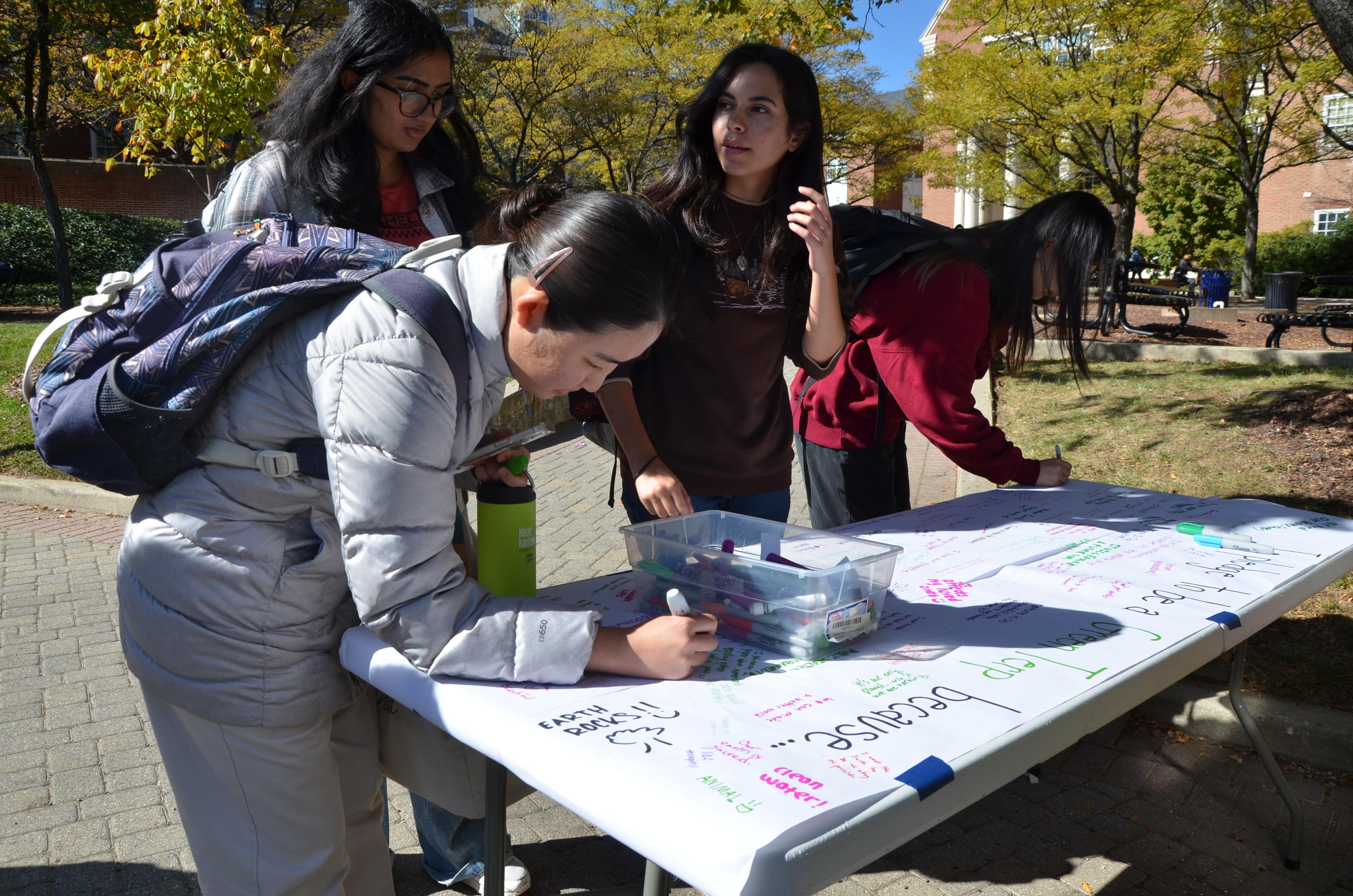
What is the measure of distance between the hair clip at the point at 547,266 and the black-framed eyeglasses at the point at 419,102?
3.49 ft

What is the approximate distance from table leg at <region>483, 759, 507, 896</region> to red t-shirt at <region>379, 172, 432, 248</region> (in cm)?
129

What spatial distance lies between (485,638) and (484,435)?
524 millimetres

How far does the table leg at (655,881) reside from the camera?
4.93ft

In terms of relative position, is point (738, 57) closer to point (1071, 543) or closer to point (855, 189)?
point (1071, 543)

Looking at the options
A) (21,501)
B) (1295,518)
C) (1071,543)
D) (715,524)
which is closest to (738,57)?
(715,524)

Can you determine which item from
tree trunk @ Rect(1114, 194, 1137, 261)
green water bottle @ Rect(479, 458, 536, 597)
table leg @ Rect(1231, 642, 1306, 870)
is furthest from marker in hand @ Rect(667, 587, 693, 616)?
tree trunk @ Rect(1114, 194, 1137, 261)

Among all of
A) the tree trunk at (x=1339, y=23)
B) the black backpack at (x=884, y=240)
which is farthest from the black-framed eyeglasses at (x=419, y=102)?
the tree trunk at (x=1339, y=23)

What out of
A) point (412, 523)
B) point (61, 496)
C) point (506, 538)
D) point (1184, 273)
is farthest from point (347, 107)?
point (1184, 273)

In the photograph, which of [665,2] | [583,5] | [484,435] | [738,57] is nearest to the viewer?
[484,435]

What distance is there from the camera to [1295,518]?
2637mm

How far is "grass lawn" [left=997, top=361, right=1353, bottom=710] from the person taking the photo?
11.5ft

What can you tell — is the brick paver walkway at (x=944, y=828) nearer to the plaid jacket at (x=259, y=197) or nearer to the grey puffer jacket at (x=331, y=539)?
the grey puffer jacket at (x=331, y=539)

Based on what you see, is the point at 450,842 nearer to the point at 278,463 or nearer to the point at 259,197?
the point at 278,463

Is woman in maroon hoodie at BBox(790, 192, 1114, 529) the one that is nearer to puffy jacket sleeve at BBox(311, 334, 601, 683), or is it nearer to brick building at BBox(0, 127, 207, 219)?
puffy jacket sleeve at BBox(311, 334, 601, 683)
